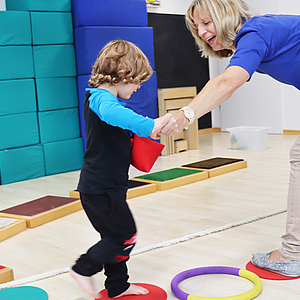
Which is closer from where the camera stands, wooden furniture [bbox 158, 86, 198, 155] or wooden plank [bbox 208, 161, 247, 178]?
wooden plank [bbox 208, 161, 247, 178]

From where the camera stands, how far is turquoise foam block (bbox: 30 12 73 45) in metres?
4.43

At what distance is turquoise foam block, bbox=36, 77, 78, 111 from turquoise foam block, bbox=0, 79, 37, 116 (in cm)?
8

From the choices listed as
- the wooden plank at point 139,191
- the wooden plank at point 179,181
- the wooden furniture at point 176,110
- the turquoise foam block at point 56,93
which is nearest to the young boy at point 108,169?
the wooden plank at point 139,191

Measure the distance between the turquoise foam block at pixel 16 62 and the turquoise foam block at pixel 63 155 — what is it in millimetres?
769

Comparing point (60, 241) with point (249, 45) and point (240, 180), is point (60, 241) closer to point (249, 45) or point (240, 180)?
point (249, 45)

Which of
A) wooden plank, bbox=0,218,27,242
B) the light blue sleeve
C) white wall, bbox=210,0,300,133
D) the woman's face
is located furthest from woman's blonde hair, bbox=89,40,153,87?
white wall, bbox=210,0,300,133

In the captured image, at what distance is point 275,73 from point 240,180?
2.07 m

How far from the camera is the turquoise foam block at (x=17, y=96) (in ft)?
14.0

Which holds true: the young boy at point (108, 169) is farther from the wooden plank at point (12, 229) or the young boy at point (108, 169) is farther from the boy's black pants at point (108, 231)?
the wooden plank at point (12, 229)

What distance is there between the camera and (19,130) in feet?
14.3

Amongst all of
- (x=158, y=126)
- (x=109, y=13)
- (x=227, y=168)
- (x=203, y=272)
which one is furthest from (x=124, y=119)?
(x=109, y=13)

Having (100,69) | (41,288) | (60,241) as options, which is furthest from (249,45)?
(60,241)

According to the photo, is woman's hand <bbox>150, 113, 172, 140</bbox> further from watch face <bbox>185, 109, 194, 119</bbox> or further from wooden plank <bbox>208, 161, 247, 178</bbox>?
wooden plank <bbox>208, 161, 247, 178</bbox>

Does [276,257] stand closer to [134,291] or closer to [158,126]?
[134,291]
